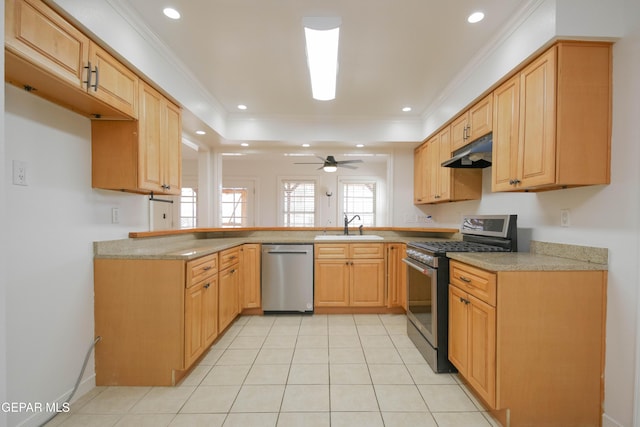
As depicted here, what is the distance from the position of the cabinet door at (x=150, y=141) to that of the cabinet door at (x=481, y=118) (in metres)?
2.65

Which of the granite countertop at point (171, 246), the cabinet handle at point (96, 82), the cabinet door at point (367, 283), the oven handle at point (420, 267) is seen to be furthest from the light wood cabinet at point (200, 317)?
the oven handle at point (420, 267)

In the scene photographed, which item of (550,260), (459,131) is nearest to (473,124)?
(459,131)

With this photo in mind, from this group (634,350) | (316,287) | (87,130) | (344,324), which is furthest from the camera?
(316,287)

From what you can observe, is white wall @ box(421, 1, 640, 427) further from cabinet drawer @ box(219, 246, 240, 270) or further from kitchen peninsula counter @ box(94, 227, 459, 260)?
cabinet drawer @ box(219, 246, 240, 270)

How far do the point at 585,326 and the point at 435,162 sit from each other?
2.18 meters

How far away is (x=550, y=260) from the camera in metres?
1.64

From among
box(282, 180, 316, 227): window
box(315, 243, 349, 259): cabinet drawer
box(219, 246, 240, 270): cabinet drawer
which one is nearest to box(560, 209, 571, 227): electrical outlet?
box(315, 243, 349, 259): cabinet drawer

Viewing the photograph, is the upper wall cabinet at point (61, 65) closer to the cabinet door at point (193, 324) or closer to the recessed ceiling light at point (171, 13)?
the recessed ceiling light at point (171, 13)

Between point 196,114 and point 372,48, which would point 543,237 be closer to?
point 372,48

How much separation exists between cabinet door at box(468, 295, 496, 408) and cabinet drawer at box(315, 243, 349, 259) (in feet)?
5.38

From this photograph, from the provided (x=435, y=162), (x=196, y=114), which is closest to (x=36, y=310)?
(x=196, y=114)

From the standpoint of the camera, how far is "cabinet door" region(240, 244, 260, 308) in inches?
124

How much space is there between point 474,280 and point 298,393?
136 cm

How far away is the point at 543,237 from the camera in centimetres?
191
